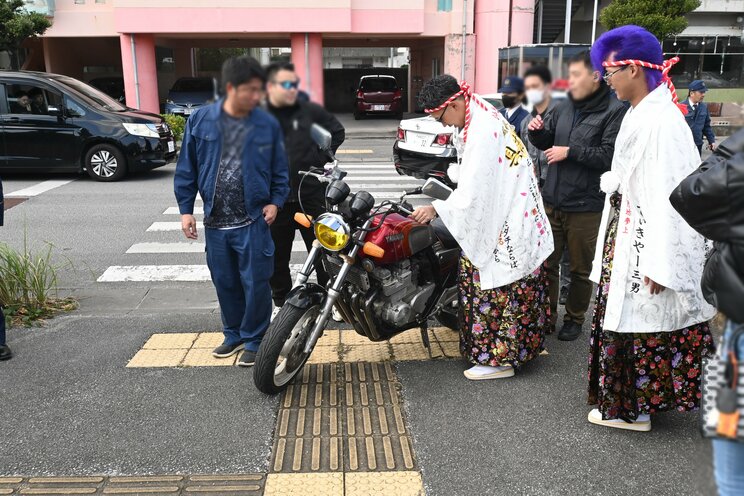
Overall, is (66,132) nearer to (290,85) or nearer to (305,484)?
(305,484)

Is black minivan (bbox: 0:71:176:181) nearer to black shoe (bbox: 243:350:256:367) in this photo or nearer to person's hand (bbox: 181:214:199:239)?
person's hand (bbox: 181:214:199:239)

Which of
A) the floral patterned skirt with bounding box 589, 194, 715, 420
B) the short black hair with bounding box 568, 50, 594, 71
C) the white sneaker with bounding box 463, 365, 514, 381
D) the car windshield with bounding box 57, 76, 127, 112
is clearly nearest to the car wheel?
the car windshield with bounding box 57, 76, 127, 112

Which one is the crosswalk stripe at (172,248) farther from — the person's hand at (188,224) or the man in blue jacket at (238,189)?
the person's hand at (188,224)

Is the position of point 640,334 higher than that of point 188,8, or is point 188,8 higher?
point 188,8

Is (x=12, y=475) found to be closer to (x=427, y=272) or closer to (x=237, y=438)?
(x=237, y=438)

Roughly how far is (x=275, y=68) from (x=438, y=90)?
2.05 meters

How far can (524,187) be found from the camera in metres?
3.60

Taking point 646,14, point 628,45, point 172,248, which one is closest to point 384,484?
point 628,45

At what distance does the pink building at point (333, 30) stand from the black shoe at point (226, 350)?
1.76 m

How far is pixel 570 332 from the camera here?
176 inches

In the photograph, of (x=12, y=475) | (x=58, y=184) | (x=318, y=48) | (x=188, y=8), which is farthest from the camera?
(x=58, y=184)

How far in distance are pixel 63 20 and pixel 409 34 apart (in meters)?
20.7

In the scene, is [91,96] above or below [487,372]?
above

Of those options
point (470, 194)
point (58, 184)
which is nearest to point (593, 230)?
point (470, 194)
